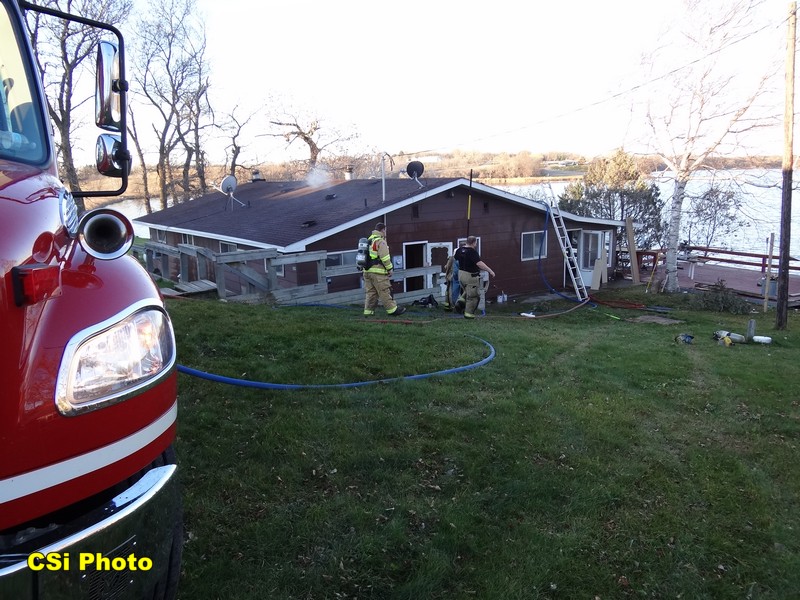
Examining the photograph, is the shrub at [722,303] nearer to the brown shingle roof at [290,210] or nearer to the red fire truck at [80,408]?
the brown shingle roof at [290,210]

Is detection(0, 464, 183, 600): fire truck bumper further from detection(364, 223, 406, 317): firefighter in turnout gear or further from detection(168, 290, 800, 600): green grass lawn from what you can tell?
detection(364, 223, 406, 317): firefighter in turnout gear

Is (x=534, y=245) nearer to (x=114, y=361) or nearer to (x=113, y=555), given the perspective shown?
(x=114, y=361)

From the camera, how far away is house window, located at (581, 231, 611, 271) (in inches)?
910

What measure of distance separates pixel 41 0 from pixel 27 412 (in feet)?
97.4

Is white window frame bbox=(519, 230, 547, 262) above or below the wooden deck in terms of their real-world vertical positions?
above

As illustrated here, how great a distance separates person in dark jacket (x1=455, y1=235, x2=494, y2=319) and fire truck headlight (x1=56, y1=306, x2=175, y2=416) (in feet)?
34.9

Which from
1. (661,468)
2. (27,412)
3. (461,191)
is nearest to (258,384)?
(661,468)

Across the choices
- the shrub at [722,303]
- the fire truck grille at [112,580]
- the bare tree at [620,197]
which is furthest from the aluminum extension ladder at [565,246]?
the fire truck grille at [112,580]

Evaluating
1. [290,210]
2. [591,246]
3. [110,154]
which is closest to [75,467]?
[110,154]

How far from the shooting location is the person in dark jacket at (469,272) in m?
12.3

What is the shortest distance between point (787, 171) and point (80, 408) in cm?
1605

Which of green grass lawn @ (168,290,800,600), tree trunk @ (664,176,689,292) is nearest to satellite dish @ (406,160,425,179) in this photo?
tree trunk @ (664,176,689,292)

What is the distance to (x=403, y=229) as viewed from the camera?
Result: 1711cm

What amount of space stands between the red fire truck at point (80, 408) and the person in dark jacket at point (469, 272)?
34.7 ft
